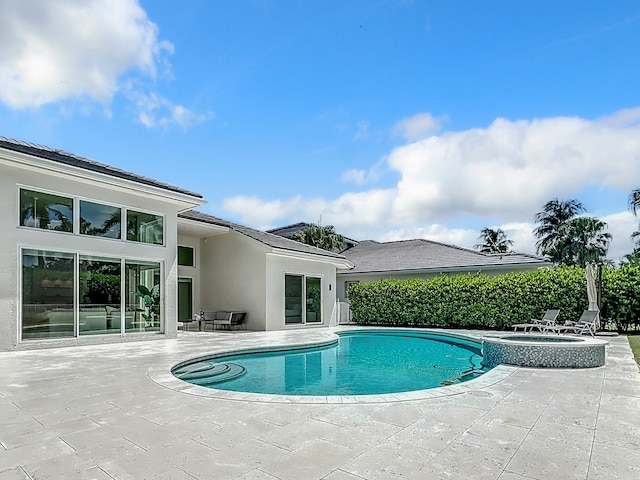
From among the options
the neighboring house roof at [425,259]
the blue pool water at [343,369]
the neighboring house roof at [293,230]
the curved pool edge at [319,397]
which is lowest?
the blue pool water at [343,369]

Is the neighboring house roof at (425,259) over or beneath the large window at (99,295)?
over

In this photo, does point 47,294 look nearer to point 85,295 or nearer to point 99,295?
point 85,295

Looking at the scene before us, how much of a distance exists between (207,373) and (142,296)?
216 inches

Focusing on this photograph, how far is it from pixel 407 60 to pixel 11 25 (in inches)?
432

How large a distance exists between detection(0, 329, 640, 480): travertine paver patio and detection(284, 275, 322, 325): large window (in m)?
11.2

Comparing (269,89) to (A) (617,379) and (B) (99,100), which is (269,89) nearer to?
(B) (99,100)

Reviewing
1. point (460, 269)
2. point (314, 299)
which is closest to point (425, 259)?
point (460, 269)

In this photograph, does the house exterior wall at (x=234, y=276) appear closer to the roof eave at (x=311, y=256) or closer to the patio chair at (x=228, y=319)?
the patio chair at (x=228, y=319)

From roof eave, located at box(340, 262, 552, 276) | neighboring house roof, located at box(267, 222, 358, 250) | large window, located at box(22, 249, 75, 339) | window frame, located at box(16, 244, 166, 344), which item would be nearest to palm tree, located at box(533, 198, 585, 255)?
neighboring house roof, located at box(267, 222, 358, 250)

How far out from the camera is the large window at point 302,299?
18.1 meters

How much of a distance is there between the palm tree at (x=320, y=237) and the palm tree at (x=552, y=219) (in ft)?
66.5

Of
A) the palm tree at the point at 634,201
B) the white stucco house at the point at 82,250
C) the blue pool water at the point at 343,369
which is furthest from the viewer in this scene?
the palm tree at the point at 634,201

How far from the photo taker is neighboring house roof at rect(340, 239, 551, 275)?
817 inches

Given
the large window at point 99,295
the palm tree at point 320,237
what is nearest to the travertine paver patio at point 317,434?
the large window at point 99,295
